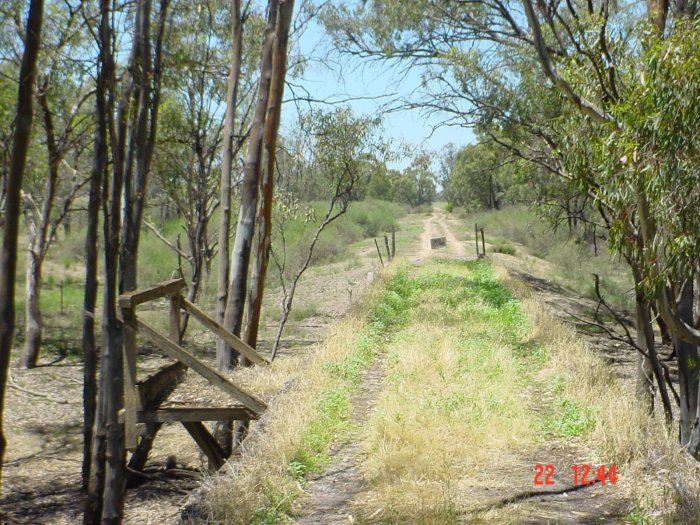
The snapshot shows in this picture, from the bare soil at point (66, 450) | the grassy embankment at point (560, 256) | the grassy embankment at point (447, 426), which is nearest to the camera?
the grassy embankment at point (447, 426)

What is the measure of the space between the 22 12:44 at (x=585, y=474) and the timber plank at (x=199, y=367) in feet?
8.94

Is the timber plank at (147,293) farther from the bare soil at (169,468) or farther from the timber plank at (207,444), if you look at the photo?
the bare soil at (169,468)

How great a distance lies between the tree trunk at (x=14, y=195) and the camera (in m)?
5.50

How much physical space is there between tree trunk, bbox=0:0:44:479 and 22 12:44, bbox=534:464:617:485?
3963 mm

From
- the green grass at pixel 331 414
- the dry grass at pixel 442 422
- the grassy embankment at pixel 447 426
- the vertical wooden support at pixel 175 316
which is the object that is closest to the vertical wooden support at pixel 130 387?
the grassy embankment at pixel 447 426

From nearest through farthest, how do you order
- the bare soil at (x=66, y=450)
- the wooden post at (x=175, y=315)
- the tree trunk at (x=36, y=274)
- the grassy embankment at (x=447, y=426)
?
the grassy embankment at (x=447, y=426) → the wooden post at (x=175, y=315) → the bare soil at (x=66, y=450) → the tree trunk at (x=36, y=274)

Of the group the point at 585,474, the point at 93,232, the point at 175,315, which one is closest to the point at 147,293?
the point at 93,232

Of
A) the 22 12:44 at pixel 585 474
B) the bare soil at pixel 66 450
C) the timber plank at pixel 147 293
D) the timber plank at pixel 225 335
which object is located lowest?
the bare soil at pixel 66 450

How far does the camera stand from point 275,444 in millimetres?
6289

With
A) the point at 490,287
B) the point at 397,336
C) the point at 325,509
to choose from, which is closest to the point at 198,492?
the point at 325,509

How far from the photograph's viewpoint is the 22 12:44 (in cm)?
590

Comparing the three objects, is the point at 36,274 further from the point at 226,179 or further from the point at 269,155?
the point at 269,155

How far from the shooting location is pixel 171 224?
118ft

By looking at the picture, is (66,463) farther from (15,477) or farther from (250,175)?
(250,175)
